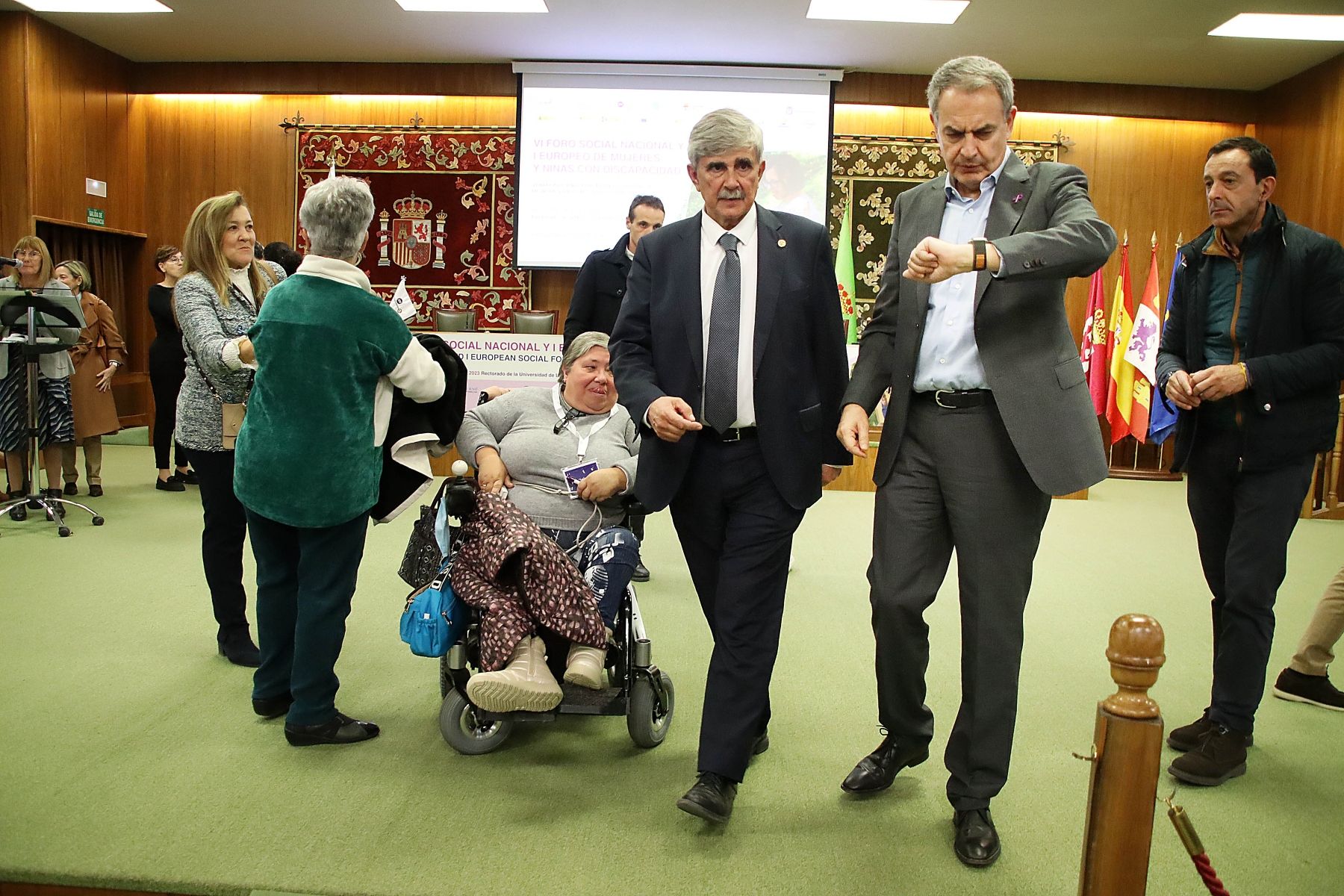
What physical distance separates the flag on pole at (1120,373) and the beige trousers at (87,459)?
284 inches

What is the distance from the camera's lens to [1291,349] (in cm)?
258

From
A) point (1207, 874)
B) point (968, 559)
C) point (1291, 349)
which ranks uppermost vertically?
point (1291, 349)

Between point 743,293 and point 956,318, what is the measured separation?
443mm

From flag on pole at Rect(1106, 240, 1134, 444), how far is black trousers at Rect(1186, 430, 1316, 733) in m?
6.04

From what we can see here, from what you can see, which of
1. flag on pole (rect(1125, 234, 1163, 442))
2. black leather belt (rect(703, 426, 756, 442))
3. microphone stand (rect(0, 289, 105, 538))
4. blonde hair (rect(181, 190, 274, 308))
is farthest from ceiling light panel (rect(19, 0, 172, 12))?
flag on pole (rect(1125, 234, 1163, 442))

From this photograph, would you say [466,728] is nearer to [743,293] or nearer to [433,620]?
[433,620]

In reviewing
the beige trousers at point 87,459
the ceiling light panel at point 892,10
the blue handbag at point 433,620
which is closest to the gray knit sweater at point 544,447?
the blue handbag at point 433,620

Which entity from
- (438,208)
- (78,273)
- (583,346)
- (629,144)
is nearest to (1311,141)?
(629,144)

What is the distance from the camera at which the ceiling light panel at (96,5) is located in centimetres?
799

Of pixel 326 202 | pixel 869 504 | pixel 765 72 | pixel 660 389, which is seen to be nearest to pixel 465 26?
pixel 765 72

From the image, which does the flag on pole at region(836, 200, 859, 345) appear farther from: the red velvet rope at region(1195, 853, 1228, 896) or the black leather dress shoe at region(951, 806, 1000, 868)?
the red velvet rope at region(1195, 853, 1228, 896)

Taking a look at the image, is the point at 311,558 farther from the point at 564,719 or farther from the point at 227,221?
the point at 227,221

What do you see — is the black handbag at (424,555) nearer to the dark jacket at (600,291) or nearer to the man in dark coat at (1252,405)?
the dark jacket at (600,291)

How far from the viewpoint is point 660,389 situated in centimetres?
222
